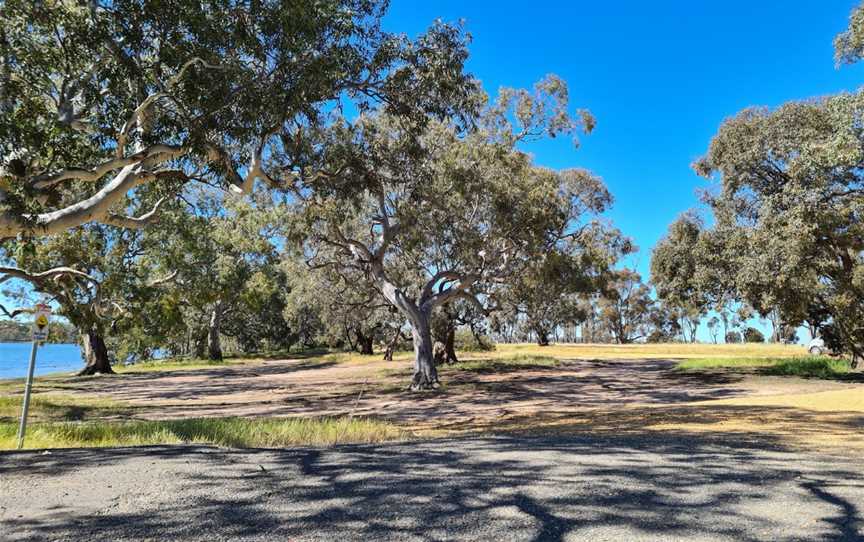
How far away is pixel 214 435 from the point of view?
8.79 meters

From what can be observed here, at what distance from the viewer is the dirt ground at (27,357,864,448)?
10664mm

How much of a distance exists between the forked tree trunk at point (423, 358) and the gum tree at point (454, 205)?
4 cm

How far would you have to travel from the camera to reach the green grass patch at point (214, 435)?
8.29 m

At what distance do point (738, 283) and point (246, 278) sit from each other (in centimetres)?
2953

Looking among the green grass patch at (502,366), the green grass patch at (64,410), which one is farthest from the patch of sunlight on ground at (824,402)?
the green grass patch at (64,410)

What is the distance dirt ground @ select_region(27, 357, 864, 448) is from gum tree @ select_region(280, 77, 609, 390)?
3810 millimetres

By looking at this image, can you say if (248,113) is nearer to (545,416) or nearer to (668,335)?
(545,416)

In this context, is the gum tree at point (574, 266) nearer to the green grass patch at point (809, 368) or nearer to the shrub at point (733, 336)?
the green grass patch at point (809, 368)

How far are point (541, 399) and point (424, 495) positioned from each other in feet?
45.8

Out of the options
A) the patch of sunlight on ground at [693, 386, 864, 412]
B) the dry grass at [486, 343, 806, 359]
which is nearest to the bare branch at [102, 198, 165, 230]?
the patch of sunlight on ground at [693, 386, 864, 412]

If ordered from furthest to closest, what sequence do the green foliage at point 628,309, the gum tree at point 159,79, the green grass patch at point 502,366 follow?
the green foliage at point 628,309 < the green grass patch at point 502,366 < the gum tree at point 159,79

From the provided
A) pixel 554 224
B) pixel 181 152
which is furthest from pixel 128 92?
pixel 554 224

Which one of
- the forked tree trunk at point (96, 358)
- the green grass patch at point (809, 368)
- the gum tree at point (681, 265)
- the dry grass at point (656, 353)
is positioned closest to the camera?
the green grass patch at point (809, 368)

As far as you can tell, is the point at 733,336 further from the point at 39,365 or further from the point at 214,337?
the point at 39,365
